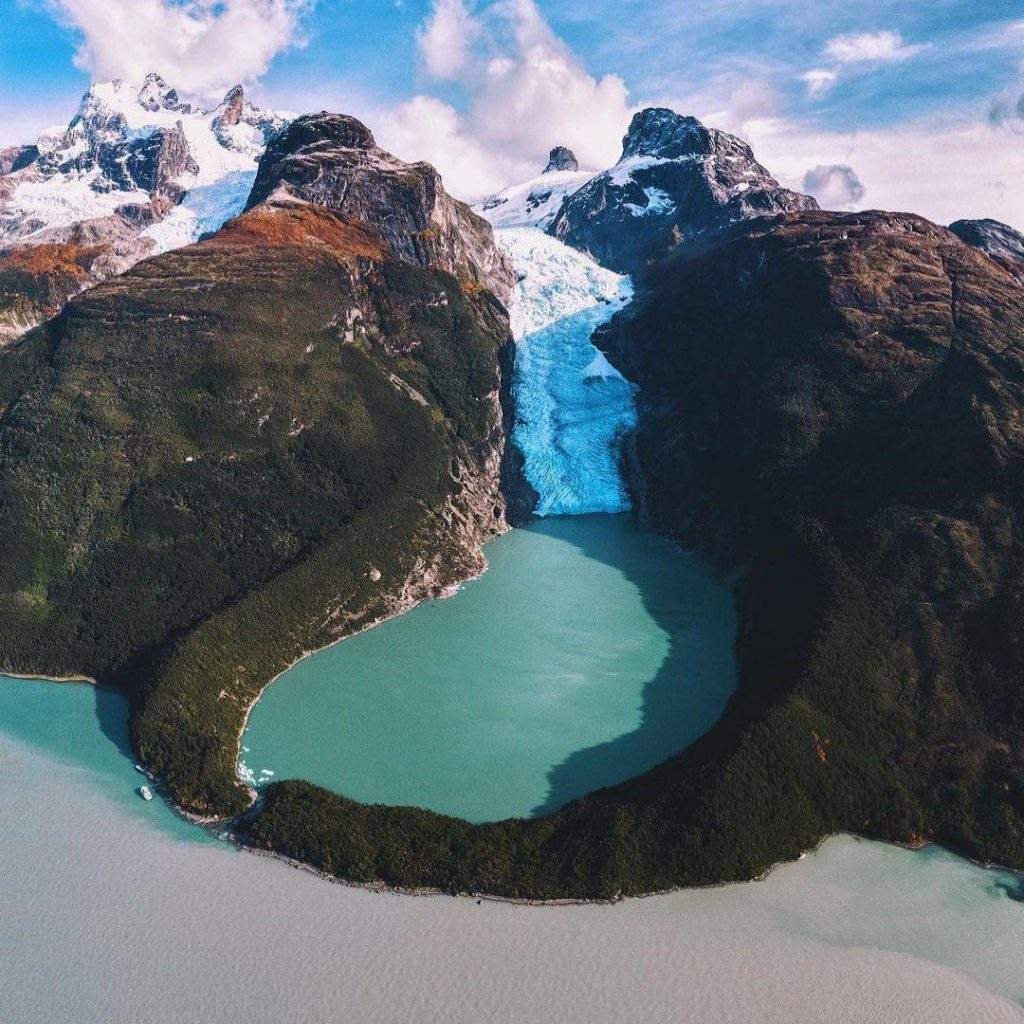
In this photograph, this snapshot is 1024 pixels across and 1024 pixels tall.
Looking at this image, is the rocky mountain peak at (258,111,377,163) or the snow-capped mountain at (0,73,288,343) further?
the snow-capped mountain at (0,73,288,343)

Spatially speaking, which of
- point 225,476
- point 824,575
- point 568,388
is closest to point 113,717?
point 225,476

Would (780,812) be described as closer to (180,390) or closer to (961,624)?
(961,624)

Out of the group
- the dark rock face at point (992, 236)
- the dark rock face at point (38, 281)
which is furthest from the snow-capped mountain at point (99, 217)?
the dark rock face at point (992, 236)

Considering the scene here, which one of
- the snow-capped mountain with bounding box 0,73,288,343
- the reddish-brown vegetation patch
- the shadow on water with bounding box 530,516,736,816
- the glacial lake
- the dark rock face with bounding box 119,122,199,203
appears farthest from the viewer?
the dark rock face with bounding box 119,122,199,203

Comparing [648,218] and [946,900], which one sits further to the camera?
[648,218]

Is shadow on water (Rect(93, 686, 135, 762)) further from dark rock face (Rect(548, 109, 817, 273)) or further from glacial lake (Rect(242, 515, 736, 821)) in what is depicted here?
dark rock face (Rect(548, 109, 817, 273))

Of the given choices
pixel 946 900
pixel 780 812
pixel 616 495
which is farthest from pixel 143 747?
pixel 616 495

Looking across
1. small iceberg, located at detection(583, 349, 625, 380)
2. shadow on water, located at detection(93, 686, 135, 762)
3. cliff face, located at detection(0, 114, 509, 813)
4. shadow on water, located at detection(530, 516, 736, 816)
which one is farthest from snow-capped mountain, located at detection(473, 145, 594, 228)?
shadow on water, located at detection(93, 686, 135, 762)
